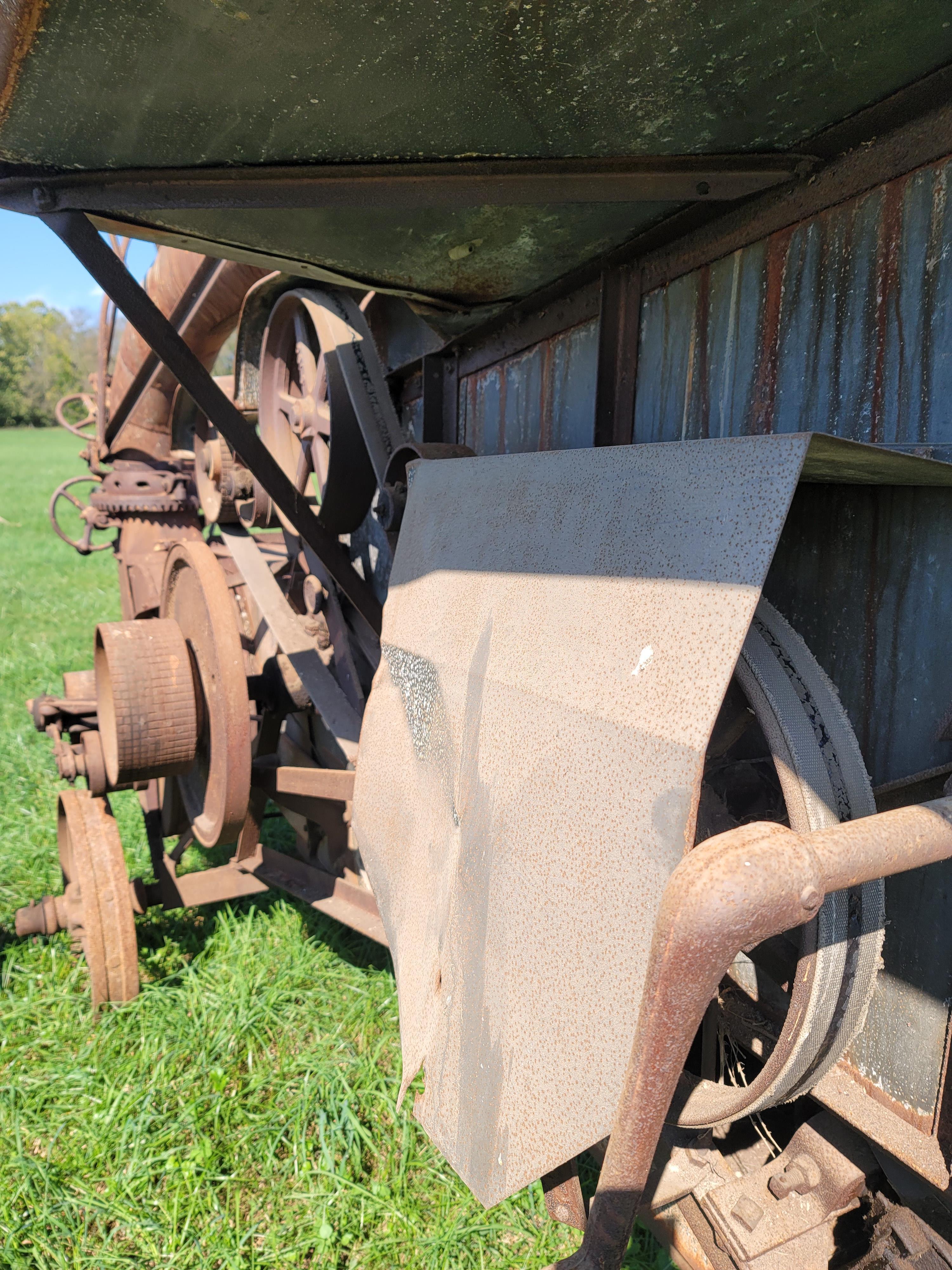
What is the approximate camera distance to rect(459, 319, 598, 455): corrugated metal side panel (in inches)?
86.6

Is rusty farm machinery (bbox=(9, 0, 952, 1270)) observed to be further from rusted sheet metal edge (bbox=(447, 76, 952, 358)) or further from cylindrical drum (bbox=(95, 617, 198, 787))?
cylindrical drum (bbox=(95, 617, 198, 787))

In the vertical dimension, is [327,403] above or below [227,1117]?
above

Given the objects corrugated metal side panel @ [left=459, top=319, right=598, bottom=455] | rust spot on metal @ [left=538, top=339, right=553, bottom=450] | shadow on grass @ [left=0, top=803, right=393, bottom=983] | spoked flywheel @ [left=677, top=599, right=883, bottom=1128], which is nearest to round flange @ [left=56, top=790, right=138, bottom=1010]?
shadow on grass @ [left=0, top=803, right=393, bottom=983]

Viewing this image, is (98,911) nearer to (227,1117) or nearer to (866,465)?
(227,1117)

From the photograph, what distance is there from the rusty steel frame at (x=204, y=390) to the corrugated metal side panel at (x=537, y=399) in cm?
64

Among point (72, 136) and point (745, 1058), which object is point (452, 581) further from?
point (745, 1058)

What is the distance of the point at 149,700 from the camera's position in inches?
107

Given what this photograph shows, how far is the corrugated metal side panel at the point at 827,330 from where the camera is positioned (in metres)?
1.34

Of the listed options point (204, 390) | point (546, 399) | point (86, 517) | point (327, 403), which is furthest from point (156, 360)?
point (546, 399)

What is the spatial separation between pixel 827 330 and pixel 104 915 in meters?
3.03

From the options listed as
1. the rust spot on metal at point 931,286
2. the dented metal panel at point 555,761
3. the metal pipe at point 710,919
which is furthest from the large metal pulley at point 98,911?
the rust spot on metal at point 931,286

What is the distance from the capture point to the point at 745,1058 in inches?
76.7

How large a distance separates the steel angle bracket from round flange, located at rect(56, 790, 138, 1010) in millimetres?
1664

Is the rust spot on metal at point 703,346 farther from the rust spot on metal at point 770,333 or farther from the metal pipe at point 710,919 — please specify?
the metal pipe at point 710,919
